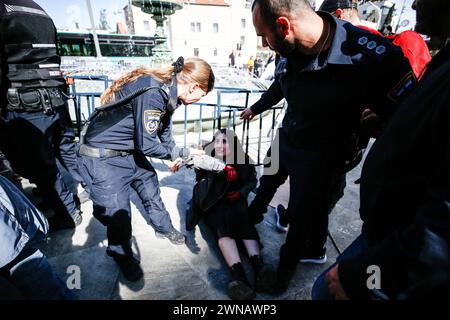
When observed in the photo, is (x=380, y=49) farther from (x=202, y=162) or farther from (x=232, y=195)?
(x=232, y=195)

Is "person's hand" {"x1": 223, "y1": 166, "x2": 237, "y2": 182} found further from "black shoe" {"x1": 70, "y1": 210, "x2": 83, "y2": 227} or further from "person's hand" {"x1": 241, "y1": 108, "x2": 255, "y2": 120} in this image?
"black shoe" {"x1": 70, "y1": 210, "x2": 83, "y2": 227}

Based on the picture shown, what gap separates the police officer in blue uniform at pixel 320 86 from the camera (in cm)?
148

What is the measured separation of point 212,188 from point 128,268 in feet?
3.54

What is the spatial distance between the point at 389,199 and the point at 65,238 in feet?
9.86

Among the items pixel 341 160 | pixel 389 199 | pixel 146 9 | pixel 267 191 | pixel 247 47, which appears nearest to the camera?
pixel 389 199

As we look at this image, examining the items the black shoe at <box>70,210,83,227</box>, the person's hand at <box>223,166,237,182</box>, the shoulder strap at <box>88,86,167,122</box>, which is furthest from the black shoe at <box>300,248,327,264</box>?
the black shoe at <box>70,210,83,227</box>

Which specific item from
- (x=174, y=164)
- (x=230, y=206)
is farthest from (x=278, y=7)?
(x=230, y=206)

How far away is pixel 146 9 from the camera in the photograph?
10867 mm

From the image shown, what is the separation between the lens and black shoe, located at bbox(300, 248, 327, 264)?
236 centimetres

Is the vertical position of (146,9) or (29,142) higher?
(146,9)

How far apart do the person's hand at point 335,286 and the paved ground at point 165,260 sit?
4.24 feet

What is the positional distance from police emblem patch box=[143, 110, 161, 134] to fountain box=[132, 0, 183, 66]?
10.4 metres
